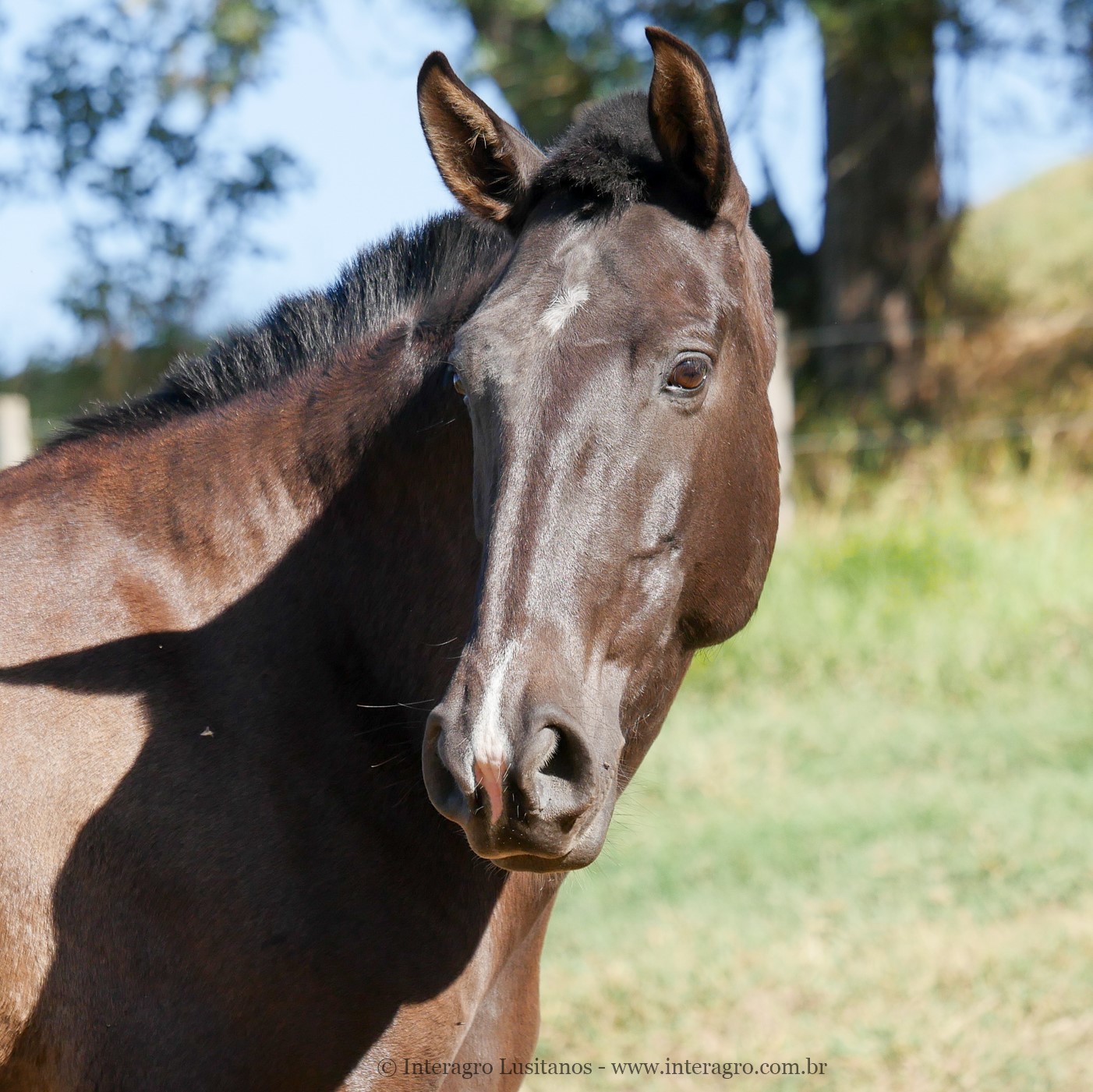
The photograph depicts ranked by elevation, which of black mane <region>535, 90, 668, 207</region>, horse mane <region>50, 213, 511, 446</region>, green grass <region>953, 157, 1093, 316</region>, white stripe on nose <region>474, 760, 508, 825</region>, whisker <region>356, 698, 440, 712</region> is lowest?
green grass <region>953, 157, 1093, 316</region>

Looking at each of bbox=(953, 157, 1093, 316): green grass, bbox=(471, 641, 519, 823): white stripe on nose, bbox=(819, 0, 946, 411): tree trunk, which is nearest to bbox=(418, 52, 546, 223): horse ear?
bbox=(471, 641, 519, 823): white stripe on nose

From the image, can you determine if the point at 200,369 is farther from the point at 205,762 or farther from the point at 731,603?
the point at 731,603

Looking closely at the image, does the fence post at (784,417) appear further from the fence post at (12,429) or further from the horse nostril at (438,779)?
the horse nostril at (438,779)

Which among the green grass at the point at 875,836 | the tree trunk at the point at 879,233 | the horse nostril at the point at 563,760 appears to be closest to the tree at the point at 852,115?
the tree trunk at the point at 879,233

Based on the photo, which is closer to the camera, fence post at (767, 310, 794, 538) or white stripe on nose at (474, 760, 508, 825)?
white stripe on nose at (474, 760, 508, 825)

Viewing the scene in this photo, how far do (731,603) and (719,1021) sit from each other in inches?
90.0

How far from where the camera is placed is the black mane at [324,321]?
245 centimetres

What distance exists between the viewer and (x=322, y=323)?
252 cm

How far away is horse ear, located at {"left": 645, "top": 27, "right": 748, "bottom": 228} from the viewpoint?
1954 millimetres

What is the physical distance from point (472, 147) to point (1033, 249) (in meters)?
13.1

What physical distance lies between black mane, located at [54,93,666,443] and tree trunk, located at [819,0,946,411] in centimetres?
777

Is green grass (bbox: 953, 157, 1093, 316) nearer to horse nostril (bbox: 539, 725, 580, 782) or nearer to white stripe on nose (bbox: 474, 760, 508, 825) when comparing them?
horse nostril (bbox: 539, 725, 580, 782)

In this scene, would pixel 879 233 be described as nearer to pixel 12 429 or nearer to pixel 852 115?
pixel 852 115

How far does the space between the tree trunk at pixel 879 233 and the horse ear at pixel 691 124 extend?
799 cm
